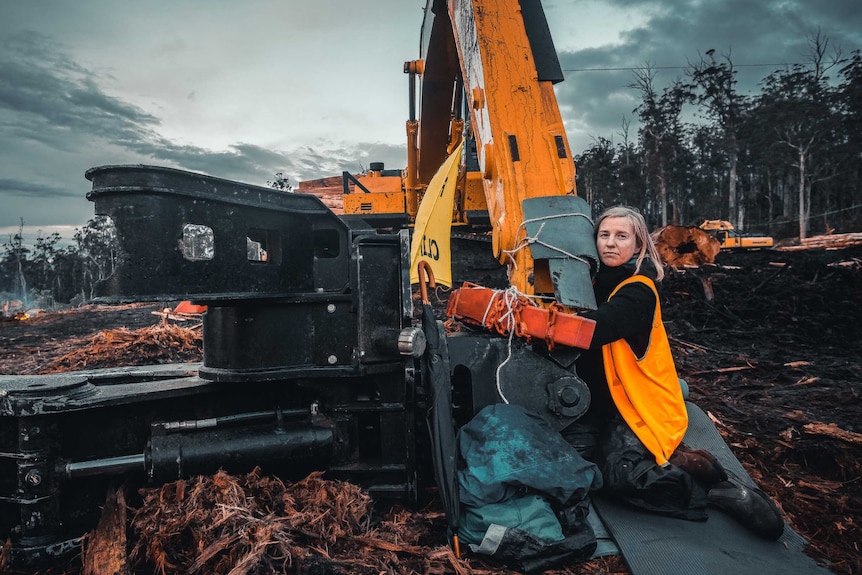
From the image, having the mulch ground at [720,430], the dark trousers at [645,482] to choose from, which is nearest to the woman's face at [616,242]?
the dark trousers at [645,482]

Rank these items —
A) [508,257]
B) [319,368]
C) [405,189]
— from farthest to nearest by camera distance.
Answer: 1. [405,189]
2. [508,257]
3. [319,368]

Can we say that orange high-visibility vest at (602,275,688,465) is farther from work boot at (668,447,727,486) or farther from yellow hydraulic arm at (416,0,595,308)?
yellow hydraulic arm at (416,0,595,308)

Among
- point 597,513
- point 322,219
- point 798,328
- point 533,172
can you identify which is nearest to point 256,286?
point 322,219

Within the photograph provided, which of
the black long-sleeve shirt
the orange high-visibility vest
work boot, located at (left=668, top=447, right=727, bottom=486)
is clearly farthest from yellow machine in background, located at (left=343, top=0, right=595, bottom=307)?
work boot, located at (left=668, top=447, right=727, bottom=486)

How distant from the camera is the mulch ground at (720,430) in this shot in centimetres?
180

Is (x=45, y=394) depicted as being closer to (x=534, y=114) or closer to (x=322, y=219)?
(x=322, y=219)

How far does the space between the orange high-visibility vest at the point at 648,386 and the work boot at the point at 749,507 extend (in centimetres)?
29

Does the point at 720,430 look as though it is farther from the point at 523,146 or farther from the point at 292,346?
the point at 292,346

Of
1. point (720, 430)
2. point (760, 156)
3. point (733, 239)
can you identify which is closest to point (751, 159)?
point (760, 156)

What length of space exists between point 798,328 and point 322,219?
297 inches

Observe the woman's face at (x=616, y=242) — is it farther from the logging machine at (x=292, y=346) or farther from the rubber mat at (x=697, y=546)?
the rubber mat at (x=697, y=546)

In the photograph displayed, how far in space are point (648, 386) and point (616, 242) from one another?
2.51ft

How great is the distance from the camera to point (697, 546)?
221 centimetres

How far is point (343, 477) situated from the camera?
2.40 m
